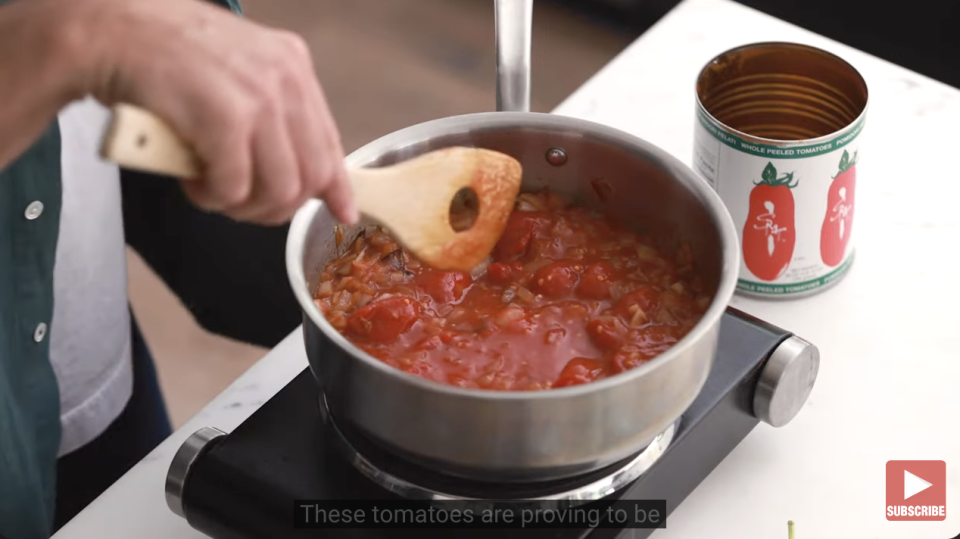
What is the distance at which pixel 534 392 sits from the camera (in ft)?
2.64

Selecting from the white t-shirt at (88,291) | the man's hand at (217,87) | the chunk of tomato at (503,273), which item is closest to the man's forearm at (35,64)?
the man's hand at (217,87)

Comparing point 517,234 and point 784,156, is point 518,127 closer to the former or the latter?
point 517,234

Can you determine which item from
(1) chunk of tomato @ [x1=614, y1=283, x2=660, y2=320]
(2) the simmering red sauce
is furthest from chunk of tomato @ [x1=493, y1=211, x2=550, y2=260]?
(1) chunk of tomato @ [x1=614, y1=283, x2=660, y2=320]

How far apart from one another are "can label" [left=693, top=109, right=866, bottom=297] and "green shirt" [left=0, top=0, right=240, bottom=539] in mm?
678

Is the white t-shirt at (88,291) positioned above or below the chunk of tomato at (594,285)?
below

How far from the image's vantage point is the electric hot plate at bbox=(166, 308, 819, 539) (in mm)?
929

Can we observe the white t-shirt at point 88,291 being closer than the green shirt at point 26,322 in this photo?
No

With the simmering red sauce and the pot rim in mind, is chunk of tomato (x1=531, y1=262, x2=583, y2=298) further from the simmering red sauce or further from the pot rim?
the pot rim

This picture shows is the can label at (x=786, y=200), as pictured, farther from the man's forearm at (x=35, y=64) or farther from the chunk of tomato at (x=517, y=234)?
the man's forearm at (x=35, y=64)

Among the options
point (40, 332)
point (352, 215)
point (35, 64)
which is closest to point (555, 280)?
point (352, 215)

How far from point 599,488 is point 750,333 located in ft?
0.75

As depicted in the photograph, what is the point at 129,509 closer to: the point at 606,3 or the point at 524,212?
the point at 524,212

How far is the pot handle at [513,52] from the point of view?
3.51 feet

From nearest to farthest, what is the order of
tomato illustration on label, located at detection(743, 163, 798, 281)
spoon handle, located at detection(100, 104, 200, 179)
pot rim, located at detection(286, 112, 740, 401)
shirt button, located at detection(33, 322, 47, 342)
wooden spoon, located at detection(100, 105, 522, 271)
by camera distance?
spoon handle, located at detection(100, 104, 200, 179)
pot rim, located at detection(286, 112, 740, 401)
wooden spoon, located at detection(100, 105, 522, 271)
tomato illustration on label, located at detection(743, 163, 798, 281)
shirt button, located at detection(33, 322, 47, 342)
